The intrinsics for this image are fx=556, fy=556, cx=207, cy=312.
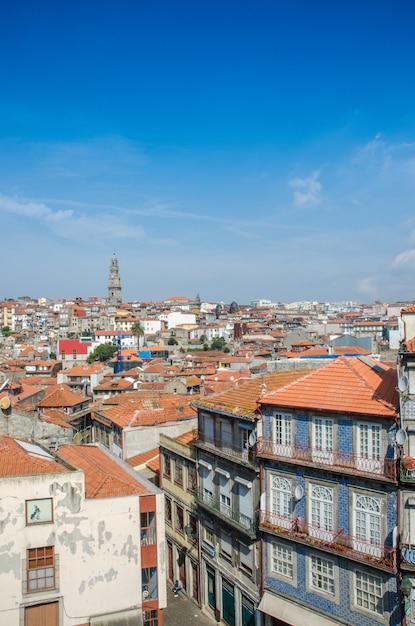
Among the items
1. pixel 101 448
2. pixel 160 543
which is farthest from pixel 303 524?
pixel 101 448

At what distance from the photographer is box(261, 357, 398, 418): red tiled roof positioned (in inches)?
632

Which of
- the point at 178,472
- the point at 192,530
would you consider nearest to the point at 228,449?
the point at 192,530

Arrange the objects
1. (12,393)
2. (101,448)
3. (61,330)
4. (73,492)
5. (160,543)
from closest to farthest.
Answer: (73,492) < (160,543) < (101,448) < (12,393) < (61,330)

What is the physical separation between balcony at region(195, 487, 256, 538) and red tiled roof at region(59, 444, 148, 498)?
3965 mm

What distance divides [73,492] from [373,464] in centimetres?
854

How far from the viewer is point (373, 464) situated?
→ 51.3 ft

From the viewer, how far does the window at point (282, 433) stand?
58.7 ft

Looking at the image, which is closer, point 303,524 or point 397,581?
point 397,581

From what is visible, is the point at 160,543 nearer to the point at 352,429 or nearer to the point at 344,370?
the point at 352,429

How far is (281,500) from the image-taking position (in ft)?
59.7

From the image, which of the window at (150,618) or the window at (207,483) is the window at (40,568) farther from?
Answer: the window at (207,483)

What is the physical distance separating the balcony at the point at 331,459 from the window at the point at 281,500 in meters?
0.85

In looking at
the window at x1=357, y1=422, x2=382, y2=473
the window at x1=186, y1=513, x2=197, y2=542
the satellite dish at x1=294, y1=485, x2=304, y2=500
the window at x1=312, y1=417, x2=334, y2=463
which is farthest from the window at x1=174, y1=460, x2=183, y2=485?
the window at x1=357, y1=422, x2=382, y2=473

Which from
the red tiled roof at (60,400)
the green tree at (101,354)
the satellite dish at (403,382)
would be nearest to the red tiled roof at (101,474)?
the satellite dish at (403,382)
